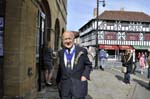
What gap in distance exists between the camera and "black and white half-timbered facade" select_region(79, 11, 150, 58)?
277 feet

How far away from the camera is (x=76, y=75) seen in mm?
6527

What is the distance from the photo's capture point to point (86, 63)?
21.8 ft

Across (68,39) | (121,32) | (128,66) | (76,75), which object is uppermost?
(121,32)

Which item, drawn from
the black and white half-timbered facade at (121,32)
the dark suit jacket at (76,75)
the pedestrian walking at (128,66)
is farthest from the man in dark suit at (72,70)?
the black and white half-timbered facade at (121,32)

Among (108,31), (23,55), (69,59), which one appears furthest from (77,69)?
(108,31)

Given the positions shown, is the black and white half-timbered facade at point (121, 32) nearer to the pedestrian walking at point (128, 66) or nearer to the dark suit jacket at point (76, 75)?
the pedestrian walking at point (128, 66)

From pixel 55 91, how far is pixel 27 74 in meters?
3.90

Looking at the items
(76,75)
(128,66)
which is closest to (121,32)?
(128,66)

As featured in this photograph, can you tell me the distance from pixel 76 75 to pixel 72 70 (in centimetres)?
11

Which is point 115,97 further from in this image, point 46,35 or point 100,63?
point 100,63

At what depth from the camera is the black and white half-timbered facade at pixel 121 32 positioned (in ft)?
277

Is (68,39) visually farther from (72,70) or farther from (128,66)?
(128,66)

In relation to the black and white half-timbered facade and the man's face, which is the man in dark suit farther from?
the black and white half-timbered facade

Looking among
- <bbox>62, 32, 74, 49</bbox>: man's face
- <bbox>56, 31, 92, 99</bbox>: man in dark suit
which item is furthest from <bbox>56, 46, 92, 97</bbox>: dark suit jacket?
<bbox>62, 32, 74, 49</bbox>: man's face
